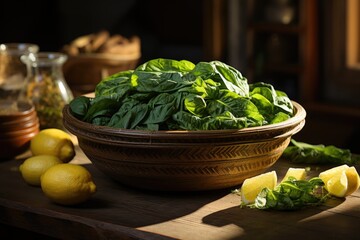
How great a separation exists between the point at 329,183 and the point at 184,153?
335 mm

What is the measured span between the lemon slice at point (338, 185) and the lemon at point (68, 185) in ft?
1.74

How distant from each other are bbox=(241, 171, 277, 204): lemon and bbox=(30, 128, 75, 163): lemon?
0.56m

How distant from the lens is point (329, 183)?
1.75 metres

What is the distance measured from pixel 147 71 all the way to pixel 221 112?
229 mm

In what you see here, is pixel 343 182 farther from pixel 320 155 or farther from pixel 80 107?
pixel 80 107


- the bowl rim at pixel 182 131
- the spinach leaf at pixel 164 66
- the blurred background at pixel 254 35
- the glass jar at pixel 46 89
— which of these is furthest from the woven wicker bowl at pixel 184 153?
the blurred background at pixel 254 35

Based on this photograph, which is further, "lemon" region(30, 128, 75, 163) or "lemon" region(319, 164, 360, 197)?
"lemon" region(30, 128, 75, 163)

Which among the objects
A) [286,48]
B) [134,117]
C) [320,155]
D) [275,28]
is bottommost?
[286,48]

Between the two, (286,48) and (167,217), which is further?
(286,48)

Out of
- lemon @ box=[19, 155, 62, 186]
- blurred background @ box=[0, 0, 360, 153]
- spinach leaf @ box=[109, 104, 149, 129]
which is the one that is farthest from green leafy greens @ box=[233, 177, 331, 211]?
blurred background @ box=[0, 0, 360, 153]

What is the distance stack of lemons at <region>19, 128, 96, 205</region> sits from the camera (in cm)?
173

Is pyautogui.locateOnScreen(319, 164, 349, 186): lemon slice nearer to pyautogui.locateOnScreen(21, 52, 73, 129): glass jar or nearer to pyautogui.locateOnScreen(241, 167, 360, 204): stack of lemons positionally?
pyautogui.locateOnScreen(241, 167, 360, 204): stack of lemons

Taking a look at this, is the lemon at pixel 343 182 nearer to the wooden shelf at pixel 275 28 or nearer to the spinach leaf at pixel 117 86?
the spinach leaf at pixel 117 86

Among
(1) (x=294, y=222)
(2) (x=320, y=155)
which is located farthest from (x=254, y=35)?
(1) (x=294, y=222)
